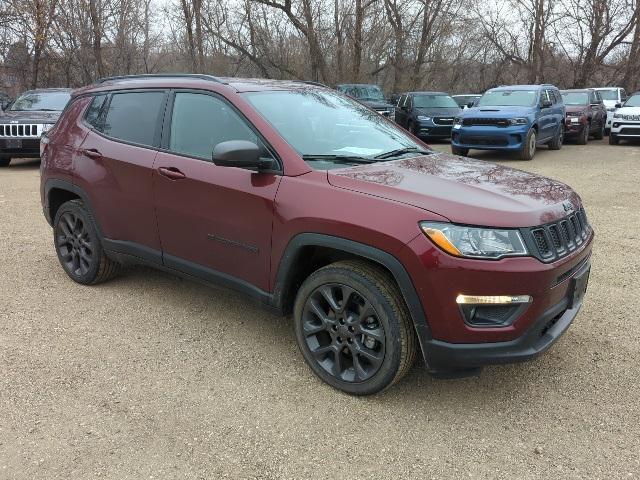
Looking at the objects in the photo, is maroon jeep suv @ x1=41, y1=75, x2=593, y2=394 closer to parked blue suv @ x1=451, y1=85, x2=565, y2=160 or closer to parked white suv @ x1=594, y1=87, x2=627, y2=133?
parked blue suv @ x1=451, y1=85, x2=565, y2=160

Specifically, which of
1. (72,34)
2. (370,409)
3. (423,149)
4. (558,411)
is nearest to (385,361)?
(370,409)

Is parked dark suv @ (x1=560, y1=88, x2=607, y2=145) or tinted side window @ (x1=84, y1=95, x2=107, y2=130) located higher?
parked dark suv @ (x1=560, y1=88, x2=607, y2=145)

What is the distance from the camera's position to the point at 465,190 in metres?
2.92

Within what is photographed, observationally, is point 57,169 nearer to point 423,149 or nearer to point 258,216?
point 258,216

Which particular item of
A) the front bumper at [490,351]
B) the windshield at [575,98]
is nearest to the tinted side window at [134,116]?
the front bumper at [490,351]

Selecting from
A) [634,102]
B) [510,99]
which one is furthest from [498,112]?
[634,102]

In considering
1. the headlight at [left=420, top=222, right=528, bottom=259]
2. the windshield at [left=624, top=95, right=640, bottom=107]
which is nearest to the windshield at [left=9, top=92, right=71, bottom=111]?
the headlight at [left=420, top=222, right=528, bottom=259]

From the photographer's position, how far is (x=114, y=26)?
27.2 meters

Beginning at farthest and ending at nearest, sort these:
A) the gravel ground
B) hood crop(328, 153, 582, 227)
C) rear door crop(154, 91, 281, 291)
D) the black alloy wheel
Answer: rear door crop(154, 91, 281, 291)
the black alloy wheel
hood crop(328, 153, 582, 227)
the gravel ground

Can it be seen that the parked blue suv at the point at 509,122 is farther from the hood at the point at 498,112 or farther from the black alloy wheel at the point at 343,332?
the black alloy wheel at the point at 343,332

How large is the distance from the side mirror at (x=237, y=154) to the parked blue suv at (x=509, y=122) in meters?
11.1

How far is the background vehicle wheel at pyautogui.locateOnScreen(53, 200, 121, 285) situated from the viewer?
455 centimetres

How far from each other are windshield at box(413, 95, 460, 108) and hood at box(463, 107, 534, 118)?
443 cm

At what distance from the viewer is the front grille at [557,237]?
8.86ft
